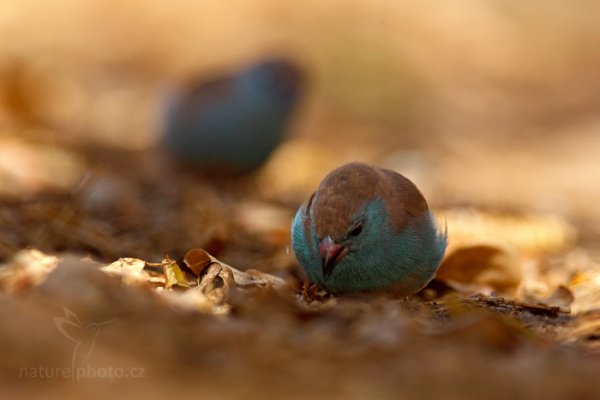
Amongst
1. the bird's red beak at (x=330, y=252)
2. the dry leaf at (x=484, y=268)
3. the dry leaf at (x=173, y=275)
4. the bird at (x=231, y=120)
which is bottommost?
the dry leaf at (x=173, y=275)

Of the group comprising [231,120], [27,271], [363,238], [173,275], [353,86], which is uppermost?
[353,86]

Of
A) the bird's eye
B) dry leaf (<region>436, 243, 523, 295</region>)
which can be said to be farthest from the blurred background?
the bird's eye

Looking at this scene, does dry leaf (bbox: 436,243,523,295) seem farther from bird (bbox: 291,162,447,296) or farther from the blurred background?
the blurred background

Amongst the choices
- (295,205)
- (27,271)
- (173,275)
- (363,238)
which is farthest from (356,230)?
(295,205)

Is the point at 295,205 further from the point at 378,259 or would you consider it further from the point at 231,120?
the point at 378,259

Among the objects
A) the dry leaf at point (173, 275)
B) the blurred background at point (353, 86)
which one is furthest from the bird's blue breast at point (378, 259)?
the blurred background at point (353, 86)

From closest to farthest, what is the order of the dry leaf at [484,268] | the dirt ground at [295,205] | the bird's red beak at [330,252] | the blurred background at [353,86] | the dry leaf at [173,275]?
the dirt ground at [295,205], the dry leaf at [173,275], the bird's red beak at [330,252], the dry leaf at [484,268], the blurred background at [353,86]

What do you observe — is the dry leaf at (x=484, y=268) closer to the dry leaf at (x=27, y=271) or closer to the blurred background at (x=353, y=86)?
the dry leaf at (x=27, y=271)
